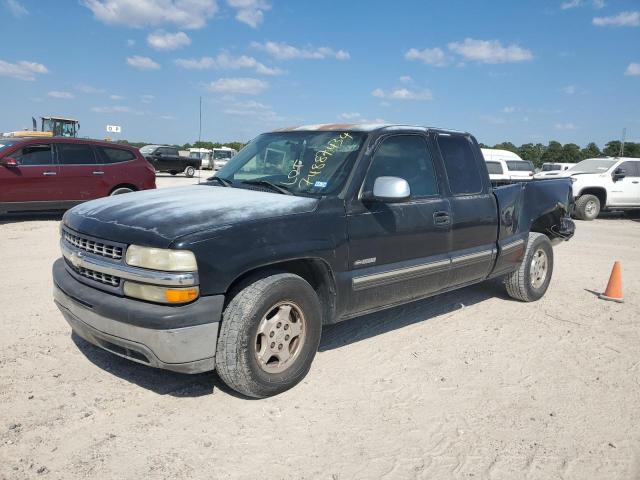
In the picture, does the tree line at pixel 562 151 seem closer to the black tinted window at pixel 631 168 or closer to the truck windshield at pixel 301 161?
the black tinted window at pixel 631 168

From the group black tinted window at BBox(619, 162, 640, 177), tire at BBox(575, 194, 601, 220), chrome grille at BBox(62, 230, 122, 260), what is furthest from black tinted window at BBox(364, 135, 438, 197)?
black tinted window at BBox(619, 162, 640, 177)

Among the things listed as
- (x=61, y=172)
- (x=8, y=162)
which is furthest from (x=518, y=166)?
(x=8, y=162)

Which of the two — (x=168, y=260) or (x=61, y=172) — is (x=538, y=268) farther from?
(x=61, y=172)

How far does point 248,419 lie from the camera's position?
3.27 m

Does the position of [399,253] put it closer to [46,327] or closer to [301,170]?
[301,170]

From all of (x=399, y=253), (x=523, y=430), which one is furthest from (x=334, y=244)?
(x=523, y=430)

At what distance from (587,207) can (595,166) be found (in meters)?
1.55

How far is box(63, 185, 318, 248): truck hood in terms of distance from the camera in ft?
10.3

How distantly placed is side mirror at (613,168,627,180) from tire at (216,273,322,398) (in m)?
15.0

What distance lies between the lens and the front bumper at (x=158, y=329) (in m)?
3.05

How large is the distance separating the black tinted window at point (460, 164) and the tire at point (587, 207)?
12.2m

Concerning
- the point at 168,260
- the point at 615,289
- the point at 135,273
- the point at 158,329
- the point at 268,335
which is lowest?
the point at 615,289

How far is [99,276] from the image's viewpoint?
339 cm

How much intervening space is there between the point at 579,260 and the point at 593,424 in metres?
6.32
